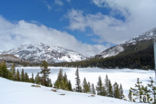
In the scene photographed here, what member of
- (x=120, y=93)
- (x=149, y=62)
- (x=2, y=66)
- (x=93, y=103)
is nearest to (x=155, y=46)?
(x=93, y=103)

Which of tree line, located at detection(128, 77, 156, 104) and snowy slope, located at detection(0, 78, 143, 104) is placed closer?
snowy slope, located at detection(0, 78, 143, 104)

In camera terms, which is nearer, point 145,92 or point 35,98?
point 35,98

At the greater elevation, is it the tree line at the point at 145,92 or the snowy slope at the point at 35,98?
the snowy slope at the point at 35,98

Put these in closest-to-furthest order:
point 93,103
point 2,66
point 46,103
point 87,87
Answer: point 46,103
point 93,103
point 2,66
point 87,87

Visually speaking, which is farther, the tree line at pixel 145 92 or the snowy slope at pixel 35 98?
the tree line at pixel 145 92

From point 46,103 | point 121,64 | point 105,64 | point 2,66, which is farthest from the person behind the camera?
point 105,64

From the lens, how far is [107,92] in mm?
63406

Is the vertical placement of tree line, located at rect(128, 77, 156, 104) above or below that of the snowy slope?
below

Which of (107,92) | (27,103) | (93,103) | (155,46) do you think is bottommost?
(107,92)

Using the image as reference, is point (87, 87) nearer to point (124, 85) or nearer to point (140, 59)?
point (124, 85)

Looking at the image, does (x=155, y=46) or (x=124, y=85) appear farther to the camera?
(x=124, y=85)

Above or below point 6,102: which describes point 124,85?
below

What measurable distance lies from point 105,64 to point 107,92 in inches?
5078

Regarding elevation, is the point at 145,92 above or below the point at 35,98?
below
